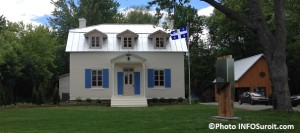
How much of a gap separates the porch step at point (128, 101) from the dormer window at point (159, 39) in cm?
538

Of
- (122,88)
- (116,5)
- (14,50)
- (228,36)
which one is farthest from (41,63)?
(228,36)

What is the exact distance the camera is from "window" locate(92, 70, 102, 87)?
37500 millimetres

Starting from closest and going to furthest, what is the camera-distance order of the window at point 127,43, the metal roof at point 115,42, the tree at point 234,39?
the metal roof at point 115,42
the window at point 127,43
the tree at point 234,39

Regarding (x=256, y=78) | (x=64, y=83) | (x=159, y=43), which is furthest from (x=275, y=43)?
(x=64, y=83)

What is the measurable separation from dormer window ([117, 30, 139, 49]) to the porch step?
16.5ft

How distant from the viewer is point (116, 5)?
6338 cm

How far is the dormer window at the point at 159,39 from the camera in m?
38.5

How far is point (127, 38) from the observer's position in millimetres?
38625

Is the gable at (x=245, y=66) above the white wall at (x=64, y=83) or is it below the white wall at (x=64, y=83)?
above

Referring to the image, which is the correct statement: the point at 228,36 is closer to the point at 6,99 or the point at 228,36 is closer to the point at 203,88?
the point at 203,88

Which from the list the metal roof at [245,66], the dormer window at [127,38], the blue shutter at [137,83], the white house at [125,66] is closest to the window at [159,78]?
the white house at [125,66]

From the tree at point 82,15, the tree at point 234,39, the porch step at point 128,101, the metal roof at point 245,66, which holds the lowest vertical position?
the porch step at point 128,101

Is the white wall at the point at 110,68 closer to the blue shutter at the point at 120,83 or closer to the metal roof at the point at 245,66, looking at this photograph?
the blue shutter at the point at 120,83

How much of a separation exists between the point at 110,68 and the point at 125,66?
1.42 m
